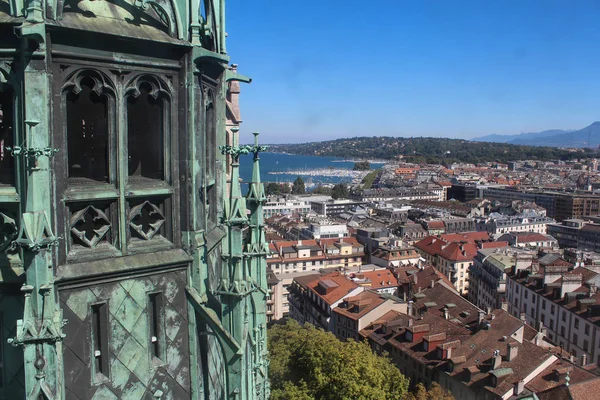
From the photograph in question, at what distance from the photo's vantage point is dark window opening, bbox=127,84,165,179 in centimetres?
770

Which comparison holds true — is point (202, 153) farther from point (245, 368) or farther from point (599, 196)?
point (599, 196)

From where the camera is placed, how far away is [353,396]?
40094 millimetres

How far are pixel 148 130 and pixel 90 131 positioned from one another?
2.40 feet

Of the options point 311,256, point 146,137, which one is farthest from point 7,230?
point 311,256

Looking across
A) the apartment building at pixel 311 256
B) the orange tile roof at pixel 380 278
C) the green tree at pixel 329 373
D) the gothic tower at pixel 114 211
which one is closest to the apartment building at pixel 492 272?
the orange tile roof at pixel 380 278

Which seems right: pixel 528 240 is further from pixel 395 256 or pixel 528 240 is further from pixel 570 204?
pixel 570 204

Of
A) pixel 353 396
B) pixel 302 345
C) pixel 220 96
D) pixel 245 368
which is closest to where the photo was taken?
pixel 245 368

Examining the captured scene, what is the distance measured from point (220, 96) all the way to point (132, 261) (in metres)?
3.05

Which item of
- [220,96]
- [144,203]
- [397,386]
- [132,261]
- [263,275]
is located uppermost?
[220,96]

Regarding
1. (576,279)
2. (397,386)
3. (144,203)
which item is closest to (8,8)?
(144,203)

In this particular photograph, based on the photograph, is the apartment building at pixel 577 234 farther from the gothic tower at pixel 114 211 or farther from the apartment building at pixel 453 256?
the gothic tower at pixel 114 211

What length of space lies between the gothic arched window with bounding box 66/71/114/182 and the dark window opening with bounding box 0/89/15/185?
61 cm

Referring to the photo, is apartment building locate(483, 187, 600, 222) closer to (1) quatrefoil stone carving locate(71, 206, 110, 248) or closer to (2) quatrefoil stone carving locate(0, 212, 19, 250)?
(1) quatrefoil stone carving locate(71, 206, 110, 248)

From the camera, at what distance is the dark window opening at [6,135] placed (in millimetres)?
6758
